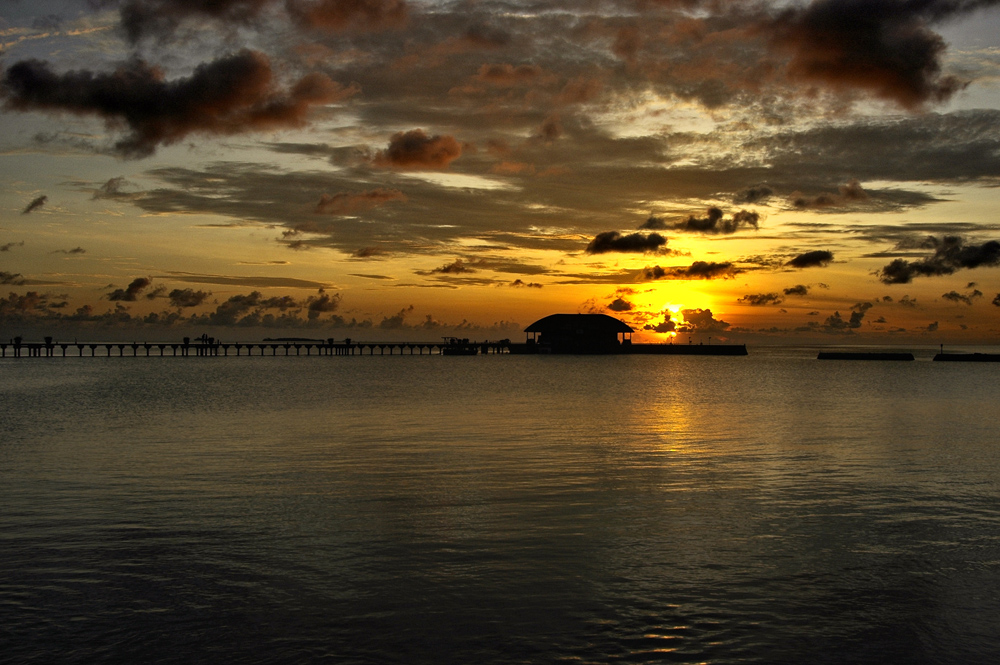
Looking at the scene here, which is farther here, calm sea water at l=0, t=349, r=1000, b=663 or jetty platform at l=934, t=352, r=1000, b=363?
jetty platform at l=934, t=352, r=1000, b=363

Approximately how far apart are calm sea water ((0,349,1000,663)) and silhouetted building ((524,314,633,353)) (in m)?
116

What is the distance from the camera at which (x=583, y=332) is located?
472 ft

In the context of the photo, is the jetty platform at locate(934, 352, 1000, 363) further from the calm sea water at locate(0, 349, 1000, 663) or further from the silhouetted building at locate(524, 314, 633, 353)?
the calm sea water at locate(0, 349, 1000, 663)

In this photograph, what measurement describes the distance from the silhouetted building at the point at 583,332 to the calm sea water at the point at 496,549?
381 feet

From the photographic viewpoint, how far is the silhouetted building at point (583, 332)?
14362cm

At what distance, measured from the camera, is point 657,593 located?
10.1 meters

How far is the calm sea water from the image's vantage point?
8.61m

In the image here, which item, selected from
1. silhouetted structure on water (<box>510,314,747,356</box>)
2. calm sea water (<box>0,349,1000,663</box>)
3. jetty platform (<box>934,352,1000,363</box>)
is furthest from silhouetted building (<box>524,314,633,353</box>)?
calm sea water (<box>0,349,1000,663</box>)

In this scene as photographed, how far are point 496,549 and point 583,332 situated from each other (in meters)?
133

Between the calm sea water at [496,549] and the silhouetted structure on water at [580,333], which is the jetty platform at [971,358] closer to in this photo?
the silhouetted structure on water at [580,333]

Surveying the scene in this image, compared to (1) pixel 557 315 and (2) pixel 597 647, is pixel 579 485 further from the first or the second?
(1) pixel 557 315

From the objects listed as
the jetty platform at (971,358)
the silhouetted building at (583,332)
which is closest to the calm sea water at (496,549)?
the silhouetted building at (583,332)

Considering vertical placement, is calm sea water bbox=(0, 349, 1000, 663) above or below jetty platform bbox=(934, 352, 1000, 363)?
below

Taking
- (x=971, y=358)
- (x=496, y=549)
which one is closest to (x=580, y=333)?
(x=971, y=358)
